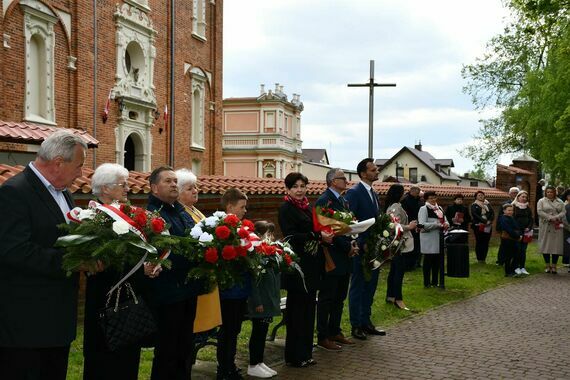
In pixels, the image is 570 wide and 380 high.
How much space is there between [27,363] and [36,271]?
22.2 inches

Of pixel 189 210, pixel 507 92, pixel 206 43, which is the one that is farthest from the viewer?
pixel 507 92

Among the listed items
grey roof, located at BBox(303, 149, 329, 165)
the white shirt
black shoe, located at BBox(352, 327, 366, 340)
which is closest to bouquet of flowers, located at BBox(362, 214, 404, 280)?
black shoe, located at BBox(352, 327, 366, 340)

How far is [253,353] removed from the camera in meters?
6.63

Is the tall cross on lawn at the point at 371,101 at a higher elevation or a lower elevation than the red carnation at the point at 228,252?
higher

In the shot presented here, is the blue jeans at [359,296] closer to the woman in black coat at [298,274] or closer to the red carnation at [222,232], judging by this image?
the woman in black coat at [298,274]

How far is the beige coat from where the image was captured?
1634cm

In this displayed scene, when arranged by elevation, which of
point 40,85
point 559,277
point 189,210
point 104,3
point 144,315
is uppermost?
point 104,3

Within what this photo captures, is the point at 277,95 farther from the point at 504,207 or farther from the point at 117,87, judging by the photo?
the point at 504,207

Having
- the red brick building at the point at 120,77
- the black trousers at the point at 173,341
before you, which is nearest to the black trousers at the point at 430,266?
the red brick building at the point at 120,77

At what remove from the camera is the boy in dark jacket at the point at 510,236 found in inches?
615

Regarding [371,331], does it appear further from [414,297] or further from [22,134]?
[22,134]

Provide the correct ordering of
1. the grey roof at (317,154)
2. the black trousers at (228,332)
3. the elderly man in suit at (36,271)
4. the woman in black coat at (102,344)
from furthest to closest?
the grey roof at (317,154), the black trousers at (228,332), the woman in black coat at (102,344), the elderly man in suit at (36,271)

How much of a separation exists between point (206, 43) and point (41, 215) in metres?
28.6

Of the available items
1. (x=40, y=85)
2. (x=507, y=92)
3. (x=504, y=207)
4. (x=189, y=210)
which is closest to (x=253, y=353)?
(x=189, y=210)
